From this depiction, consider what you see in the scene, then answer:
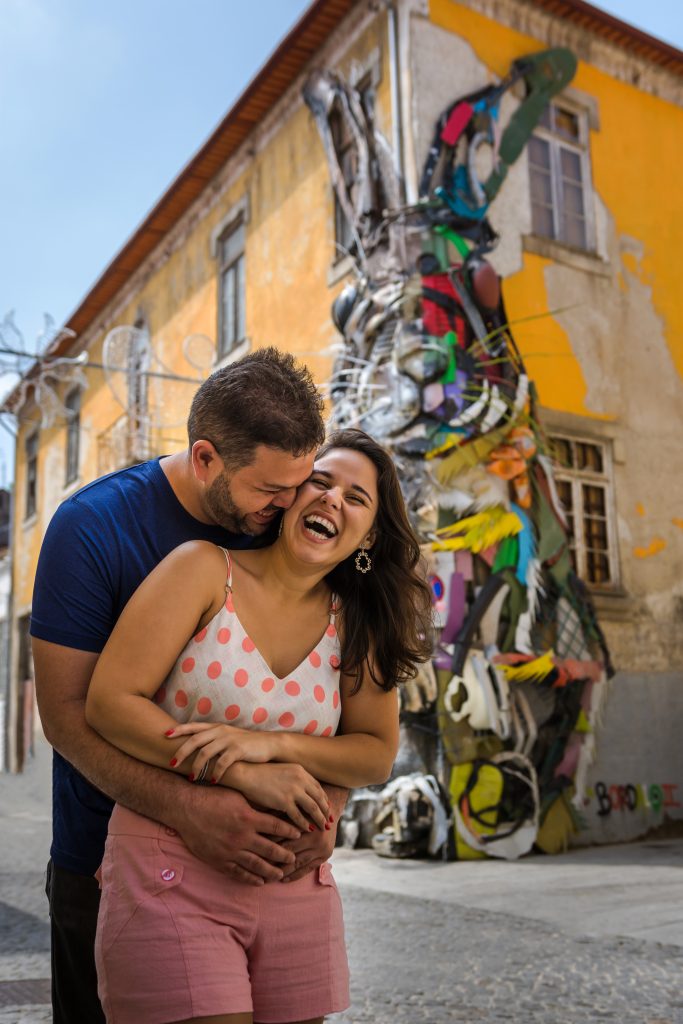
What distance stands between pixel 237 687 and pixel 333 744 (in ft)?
0.78

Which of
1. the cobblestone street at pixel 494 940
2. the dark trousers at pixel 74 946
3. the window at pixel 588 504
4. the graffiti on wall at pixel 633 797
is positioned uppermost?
the window at pixel 588 504

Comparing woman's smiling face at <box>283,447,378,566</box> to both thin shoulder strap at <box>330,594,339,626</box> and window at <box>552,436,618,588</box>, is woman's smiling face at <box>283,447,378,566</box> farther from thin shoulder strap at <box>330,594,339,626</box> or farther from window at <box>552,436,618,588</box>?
window at <box>552,436,618,588</box>

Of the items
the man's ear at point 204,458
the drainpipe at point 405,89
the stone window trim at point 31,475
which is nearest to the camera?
the man's ear at point 204,458

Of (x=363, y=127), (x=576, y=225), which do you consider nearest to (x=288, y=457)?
(x=363, y=127)

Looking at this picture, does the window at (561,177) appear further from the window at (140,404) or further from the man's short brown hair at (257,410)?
the man's short brown hair at (257,410)

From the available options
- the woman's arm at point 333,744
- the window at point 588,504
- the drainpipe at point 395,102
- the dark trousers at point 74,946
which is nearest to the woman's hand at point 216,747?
the woman's arm at point 333,744

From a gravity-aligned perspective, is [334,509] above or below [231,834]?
above

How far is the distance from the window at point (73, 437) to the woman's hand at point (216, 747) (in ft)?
61.2

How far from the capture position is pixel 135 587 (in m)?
2.43

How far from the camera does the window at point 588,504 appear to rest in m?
11.1

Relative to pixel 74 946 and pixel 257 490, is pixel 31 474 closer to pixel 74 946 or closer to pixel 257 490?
pixel 74 946

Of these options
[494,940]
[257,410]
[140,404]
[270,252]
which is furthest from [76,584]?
[140,404]

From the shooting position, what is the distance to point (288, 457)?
235 centimetres

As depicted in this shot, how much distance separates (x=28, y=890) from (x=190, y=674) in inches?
261
